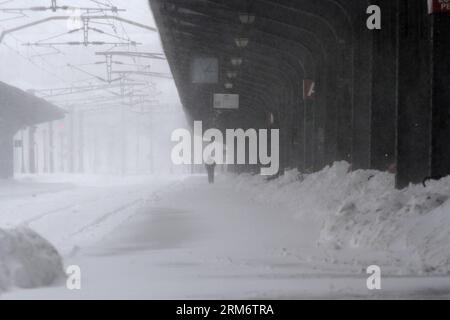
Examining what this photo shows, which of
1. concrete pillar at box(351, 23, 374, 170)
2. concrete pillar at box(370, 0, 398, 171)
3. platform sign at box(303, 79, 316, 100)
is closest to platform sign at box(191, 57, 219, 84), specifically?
platform sign at box(303, 79, 316, 100)

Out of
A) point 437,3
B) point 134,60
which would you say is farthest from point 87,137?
point 437,3

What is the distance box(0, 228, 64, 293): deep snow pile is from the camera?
22.7ft

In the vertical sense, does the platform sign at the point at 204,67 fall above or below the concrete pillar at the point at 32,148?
above

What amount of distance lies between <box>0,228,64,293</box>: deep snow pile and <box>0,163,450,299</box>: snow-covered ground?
195 millimetres

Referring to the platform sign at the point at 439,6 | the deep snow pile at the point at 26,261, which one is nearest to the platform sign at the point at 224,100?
the platform sign at the point at 439,6

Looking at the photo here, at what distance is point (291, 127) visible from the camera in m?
30.4

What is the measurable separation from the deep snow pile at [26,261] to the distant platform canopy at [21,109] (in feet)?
98.3

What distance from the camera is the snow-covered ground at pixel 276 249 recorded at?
6973 millimetres

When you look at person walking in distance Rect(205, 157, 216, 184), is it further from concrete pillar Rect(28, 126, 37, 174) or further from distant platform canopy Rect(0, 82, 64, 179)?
concrete pillar Rect(28, 126, 37, 174)

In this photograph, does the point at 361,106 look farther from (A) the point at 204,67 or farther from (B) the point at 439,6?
(A) the point at 204,67

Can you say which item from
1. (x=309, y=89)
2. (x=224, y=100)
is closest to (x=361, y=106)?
(x=309, y=89)

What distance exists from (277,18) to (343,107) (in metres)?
3.07

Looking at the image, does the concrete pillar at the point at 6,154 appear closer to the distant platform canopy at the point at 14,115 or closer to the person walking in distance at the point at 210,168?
the distant platform canopy at the point at 14,115

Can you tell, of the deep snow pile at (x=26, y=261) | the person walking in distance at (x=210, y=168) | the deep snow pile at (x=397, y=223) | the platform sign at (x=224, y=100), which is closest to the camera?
the deep snow pile at (x=26, y=261)
